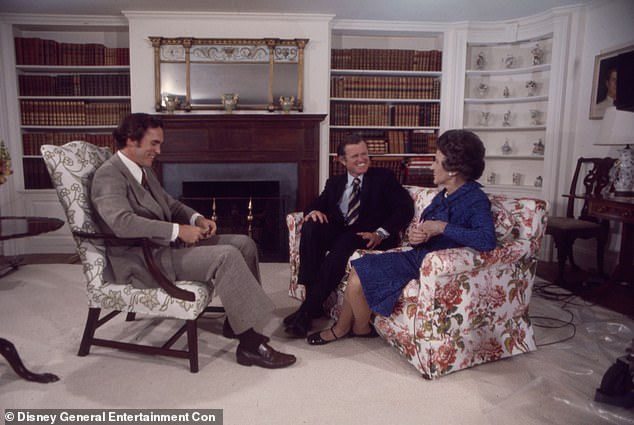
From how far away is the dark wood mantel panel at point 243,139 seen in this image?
422cm

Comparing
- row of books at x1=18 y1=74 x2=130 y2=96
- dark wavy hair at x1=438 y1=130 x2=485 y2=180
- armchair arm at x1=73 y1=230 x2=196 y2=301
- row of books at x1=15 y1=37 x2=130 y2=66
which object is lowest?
armchair arm at x1=73 y1=230 x2=196 y2=301

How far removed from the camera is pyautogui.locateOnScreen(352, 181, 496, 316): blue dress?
192 centimetres

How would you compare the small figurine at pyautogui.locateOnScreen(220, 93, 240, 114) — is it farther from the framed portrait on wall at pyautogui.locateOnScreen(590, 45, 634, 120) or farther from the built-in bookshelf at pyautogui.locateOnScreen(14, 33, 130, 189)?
the framed portrait on wall at pyautogui.locateOnScreen(590, 45, 634, 120)

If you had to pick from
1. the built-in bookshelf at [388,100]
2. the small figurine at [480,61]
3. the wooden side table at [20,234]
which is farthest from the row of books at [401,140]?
the wooden side table at [20,234]

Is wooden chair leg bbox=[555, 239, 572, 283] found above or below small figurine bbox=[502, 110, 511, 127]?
below

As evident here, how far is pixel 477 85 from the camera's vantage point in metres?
4.78

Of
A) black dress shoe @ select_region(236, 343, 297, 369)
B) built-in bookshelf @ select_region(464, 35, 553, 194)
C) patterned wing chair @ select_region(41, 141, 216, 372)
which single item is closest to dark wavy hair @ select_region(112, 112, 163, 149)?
patterned wing chair @ select_region(41, 141, 216, 372)

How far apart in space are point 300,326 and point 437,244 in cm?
87

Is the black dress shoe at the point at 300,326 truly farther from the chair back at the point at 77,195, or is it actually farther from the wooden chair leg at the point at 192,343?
the chair back at the point at 77,195

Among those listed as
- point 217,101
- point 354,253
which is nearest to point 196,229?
point 354,253

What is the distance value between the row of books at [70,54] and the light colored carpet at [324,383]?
2813mm

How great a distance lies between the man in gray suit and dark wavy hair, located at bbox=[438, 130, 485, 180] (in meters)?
1.07

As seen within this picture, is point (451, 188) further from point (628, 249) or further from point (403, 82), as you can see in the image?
point (403, 82)

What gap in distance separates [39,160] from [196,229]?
3450mm
